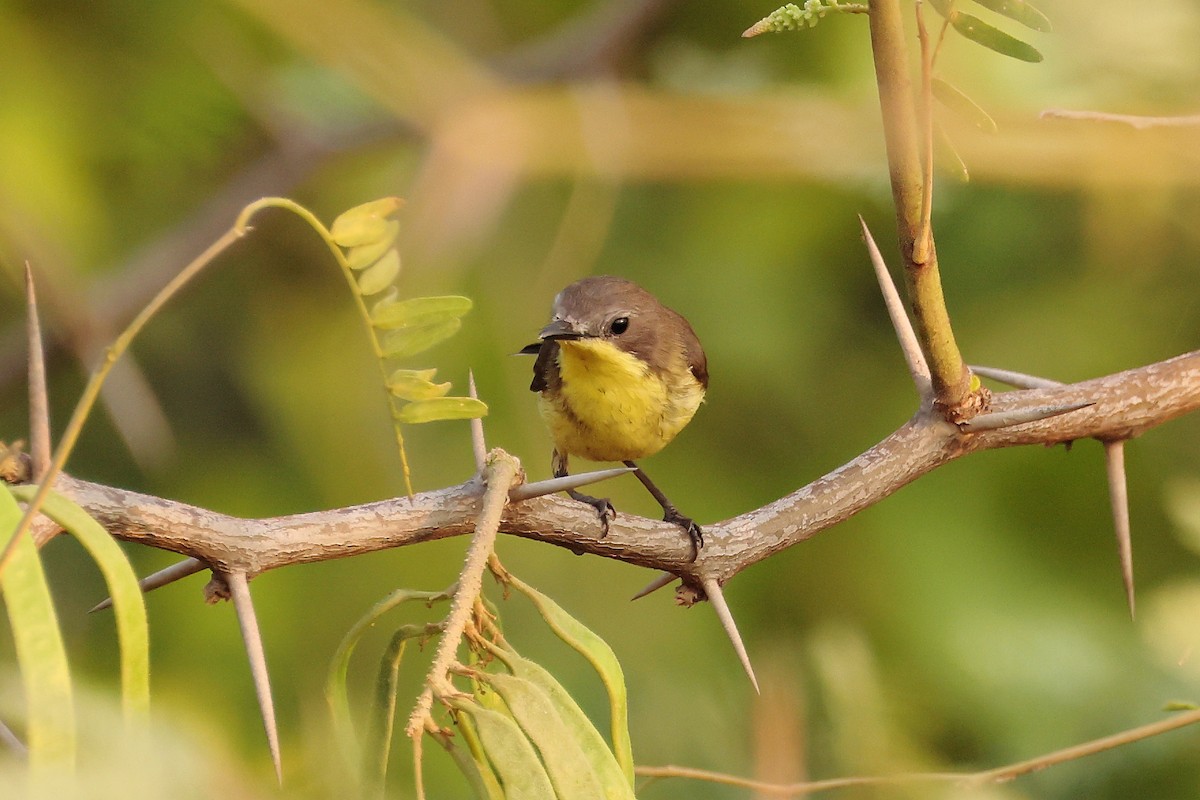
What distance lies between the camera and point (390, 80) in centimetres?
475

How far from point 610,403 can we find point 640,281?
66.9 inches

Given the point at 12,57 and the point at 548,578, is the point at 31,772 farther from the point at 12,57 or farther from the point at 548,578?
the point at 12,57

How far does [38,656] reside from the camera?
1143 mm

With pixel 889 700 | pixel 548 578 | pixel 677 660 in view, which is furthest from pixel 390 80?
pixel 889 700

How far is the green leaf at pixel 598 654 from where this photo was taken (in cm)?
156

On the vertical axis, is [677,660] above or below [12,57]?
below

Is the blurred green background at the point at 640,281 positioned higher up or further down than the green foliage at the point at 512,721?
higher up

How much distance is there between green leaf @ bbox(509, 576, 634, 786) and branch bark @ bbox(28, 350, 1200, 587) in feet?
0.80

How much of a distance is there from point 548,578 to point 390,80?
1.95 metres

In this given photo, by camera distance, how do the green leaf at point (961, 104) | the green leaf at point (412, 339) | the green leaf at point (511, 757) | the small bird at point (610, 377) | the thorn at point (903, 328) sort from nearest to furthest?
the green leaf at point (511, 757) < the green leaf at point (961, 104) < the green leaf at point (412, 339) < the thorn at point (903, 328) < the small bird at point (610, 377)

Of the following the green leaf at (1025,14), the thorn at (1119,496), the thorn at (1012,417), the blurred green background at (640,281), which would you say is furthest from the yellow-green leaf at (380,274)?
the blurred green background at (640,281)

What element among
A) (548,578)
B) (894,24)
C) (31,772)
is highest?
(548,578)

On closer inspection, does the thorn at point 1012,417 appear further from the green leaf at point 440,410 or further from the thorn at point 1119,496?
the green leaf at point 440,410

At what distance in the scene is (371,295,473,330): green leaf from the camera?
1.73 metres
